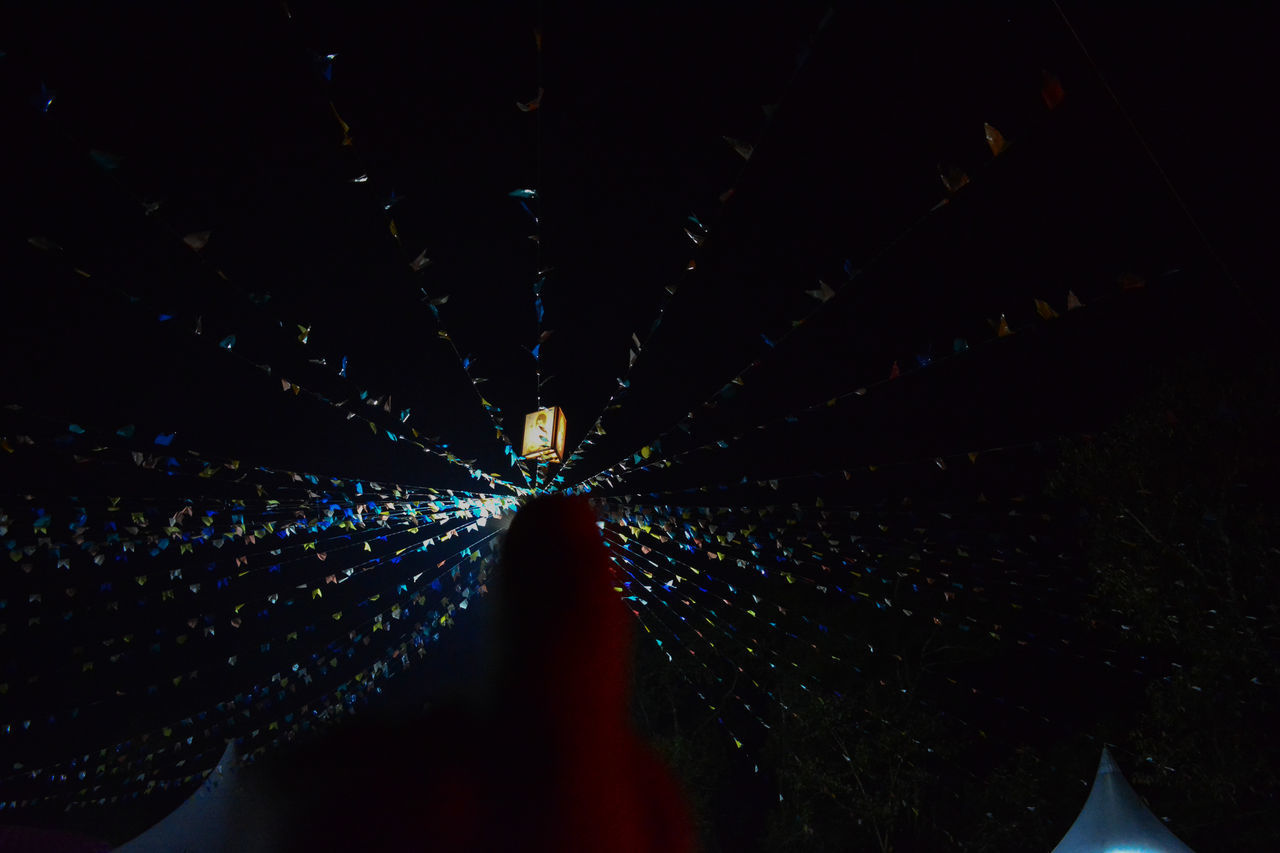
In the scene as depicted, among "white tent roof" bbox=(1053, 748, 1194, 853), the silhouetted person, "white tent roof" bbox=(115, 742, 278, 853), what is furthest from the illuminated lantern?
"white tent roof" bbox=(115, 742, 278, 853)

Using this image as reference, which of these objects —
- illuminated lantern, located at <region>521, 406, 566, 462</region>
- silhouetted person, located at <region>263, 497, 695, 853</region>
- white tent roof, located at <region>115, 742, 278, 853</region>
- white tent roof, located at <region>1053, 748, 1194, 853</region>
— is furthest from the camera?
silhouetted person, located at <region>263, 497, 695, 853</region>

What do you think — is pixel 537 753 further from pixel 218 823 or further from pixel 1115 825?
pixel 1115 825

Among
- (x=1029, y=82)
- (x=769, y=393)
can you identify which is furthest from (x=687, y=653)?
(x=1029, y=82)

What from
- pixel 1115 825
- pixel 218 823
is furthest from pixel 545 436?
pixel 218 823

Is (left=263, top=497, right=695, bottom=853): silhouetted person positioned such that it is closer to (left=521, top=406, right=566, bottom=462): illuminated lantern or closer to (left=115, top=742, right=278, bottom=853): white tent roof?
(left=115, top=742, right=278, bottom=853): white tent roof

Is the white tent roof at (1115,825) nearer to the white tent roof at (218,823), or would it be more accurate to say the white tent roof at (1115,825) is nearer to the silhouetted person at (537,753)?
the silhouetted person at (537,753)
